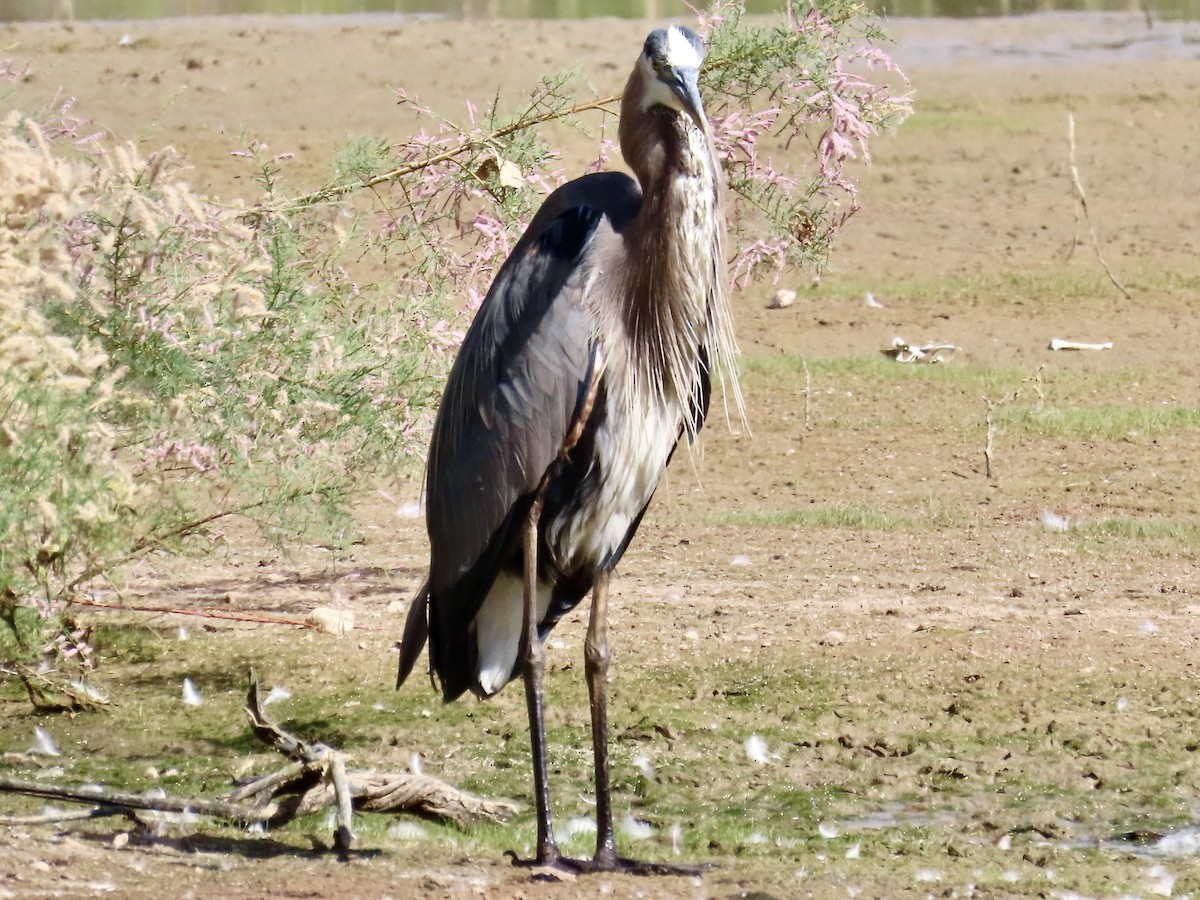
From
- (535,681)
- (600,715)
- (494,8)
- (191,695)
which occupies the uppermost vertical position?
(494,8)

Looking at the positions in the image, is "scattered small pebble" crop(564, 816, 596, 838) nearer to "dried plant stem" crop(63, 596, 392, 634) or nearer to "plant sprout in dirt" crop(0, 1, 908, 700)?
"plant sprout in dirt" crop(0, 1, 908, 700)

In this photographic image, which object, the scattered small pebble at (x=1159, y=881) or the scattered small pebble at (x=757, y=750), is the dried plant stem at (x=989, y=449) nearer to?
the scattered small pebble at (x=757, y=750)

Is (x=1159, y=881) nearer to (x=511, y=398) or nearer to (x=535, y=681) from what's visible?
(x=535, y=681)

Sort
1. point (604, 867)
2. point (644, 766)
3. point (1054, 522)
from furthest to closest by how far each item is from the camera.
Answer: point (1054, 522) < point (644, 766) < point (604, 867)

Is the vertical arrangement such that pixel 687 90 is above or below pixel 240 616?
above

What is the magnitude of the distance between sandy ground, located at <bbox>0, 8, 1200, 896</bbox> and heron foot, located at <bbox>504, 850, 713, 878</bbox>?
0.64 feet

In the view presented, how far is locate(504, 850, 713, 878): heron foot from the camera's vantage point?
4.52m

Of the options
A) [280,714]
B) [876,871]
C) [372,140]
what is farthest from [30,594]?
[876,871]

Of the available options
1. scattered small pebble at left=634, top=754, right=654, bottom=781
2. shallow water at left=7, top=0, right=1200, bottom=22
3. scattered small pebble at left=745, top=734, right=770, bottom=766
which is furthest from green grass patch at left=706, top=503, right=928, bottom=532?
shallow water at left=7, top=0, right=1200, bottom=22

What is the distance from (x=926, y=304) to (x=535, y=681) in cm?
789

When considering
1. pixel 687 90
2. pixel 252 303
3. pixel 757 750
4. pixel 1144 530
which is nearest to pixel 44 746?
pixel 252 303

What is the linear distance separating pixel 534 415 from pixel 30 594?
180 cm

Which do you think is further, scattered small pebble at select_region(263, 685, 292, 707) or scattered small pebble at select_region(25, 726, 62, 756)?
scattered small pebble at select_region(263, 685, 292, 707)

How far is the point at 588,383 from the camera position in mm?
4648
